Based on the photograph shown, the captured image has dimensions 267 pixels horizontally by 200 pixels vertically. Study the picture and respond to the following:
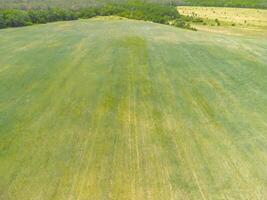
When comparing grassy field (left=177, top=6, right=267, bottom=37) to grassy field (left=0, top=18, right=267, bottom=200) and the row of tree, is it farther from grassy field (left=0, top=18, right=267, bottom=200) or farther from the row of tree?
grassy field (left=0, top=18, right=267, bottom=200)

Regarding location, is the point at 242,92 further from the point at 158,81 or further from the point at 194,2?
the point at 194,2

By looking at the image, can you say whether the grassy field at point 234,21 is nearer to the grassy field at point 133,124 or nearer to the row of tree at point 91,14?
the row of tree at point 91,14

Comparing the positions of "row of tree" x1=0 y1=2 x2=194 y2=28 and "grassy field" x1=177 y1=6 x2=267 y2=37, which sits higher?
"row of tree" x1=0 y1=2 x2=194 y2=28

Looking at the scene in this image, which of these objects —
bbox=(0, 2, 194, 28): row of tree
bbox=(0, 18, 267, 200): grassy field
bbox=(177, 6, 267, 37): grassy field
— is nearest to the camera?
bbox=(0, 18, 267, 200): grassy field

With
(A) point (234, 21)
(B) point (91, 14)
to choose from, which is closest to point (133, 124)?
(B) point (91, 14)

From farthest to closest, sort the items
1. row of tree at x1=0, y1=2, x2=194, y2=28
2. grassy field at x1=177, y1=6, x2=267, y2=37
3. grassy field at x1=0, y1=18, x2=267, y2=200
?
1. grassy field at x1=177, y1=6, x2=267, y2=37
2. row of tree at x1=0, y1=2, x2=194, y2=28
3. grassy field at x1=0, y1=18, x2=267, y2=200

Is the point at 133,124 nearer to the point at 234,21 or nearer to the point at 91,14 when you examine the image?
the point at 91,14

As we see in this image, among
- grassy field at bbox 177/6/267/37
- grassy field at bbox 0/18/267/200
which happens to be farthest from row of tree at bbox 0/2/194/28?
grassy field at bbox 0/18/267/200

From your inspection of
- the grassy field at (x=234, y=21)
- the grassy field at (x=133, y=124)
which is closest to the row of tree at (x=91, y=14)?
the grassy field at (x=234, y=21)
